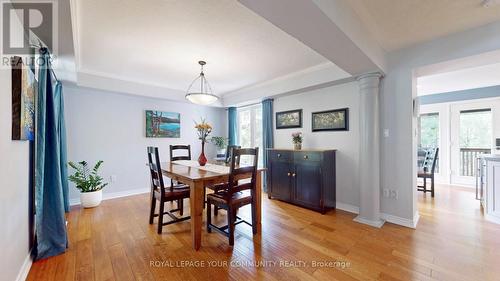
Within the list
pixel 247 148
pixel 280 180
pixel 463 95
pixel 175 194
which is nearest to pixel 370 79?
pixel 247 148

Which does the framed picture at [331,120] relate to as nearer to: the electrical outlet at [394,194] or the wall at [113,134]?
the electrical outlet at [394,194]

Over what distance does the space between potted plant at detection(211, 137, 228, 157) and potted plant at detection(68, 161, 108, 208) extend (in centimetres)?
258

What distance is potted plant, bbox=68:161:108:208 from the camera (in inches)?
134

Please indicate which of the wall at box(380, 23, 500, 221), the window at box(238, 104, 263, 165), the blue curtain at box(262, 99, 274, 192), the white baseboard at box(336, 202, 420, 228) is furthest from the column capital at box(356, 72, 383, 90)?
the window at box(238, 104, 263, 165)

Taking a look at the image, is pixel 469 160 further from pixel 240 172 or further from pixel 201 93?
pixel 201 93

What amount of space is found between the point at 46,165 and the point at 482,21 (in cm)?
477

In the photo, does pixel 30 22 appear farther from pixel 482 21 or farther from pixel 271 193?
pixel 482 21

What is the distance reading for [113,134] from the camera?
4062 millimetres

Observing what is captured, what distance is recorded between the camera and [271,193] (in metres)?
3.91

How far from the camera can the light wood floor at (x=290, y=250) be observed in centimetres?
175

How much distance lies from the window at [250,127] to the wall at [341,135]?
4.81 feet

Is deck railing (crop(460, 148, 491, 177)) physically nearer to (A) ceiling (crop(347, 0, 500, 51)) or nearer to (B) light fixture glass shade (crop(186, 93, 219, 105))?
(A) ceiling (crop(347, 0, 500, 51))

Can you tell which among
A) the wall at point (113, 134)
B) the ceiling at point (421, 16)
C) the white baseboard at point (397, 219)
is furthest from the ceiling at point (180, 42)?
the white baseboard at point (397, 219)

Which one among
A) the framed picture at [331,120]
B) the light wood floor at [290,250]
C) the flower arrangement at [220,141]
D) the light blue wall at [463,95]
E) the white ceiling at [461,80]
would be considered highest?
the white ceiling at [461,80]
